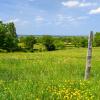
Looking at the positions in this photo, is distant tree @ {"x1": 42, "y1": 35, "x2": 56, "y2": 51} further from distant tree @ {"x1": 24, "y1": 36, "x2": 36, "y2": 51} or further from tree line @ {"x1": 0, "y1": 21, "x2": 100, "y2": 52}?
distant tree @ {"x1": 24, "y1": 36, "x2": 36, "y2": 51}

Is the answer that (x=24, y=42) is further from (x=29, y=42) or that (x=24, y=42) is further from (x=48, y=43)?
(x=48, y=43)

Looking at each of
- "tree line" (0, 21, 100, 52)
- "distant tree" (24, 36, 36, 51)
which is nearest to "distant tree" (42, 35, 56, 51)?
"tree line" (0, 21, 100, 52)

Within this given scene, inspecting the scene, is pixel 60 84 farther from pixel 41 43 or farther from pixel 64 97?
pixel 41 43

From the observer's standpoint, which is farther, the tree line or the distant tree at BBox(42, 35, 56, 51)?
the distant tree at BBox(42, 35, 56, 51)

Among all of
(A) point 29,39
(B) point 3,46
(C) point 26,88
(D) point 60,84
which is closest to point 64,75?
(D) point 60,84

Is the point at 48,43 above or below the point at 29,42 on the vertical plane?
below

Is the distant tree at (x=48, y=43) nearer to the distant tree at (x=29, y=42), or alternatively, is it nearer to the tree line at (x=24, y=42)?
the tree line at (x=24, y=42)

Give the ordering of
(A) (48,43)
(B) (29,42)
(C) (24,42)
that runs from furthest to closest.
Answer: (A) (48,43)
(C) (24,42)
(B) (29,42)

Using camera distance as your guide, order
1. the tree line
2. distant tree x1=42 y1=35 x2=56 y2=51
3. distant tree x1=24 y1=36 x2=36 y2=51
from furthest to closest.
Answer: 1. distant tree x1=42 y1=35 x2=56 y2=51
2. distant tree x1=24 y1=36 x2=36 y2=51
3. the tree line

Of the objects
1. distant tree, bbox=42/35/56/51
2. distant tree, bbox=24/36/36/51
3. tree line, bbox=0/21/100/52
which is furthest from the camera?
distant tree, bbox=42/35/56/51

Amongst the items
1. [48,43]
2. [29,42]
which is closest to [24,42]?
[29,42]

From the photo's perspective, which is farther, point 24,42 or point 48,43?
point 48,43

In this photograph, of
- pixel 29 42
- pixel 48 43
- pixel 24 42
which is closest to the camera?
pixel 29 42

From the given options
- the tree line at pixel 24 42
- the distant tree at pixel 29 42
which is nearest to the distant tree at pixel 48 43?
the tree line at pixel 24 42
